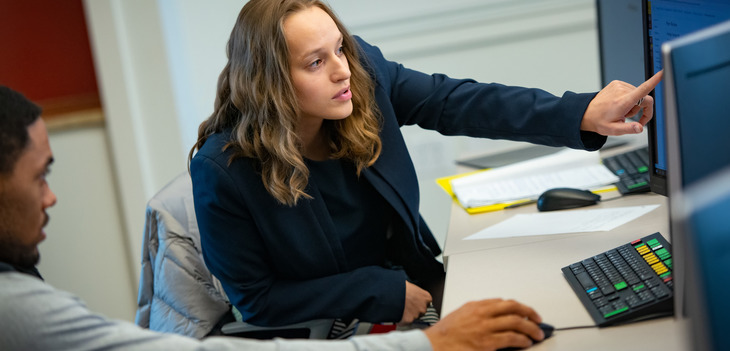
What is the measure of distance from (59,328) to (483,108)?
38.1 inches

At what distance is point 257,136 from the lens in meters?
1.43

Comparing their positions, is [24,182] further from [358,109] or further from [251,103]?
[358,109]

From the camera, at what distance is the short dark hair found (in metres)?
0.88

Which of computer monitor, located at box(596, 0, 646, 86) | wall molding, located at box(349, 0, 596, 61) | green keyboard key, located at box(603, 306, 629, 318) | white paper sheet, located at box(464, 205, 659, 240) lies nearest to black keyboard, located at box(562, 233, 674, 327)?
green keyboard key, located at box(603, 306, 629, 318)

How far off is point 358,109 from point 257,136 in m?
0.22

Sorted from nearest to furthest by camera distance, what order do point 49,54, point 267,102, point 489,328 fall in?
point 489,328
point 267,102
point 49,54

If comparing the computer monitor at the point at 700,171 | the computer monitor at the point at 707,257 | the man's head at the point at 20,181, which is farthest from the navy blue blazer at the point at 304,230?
the computer monitor at the point at 707,257

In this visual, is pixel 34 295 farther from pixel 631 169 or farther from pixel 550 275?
pixel 631 169

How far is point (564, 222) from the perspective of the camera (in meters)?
1.50

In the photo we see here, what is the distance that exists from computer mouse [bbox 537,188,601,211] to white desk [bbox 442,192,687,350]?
0.09 feet

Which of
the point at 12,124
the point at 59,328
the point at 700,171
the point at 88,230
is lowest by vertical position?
the point at 88,230

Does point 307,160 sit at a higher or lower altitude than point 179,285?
higher

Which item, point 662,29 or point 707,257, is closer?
point 707,257

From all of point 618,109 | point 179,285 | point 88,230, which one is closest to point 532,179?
point 618,109
